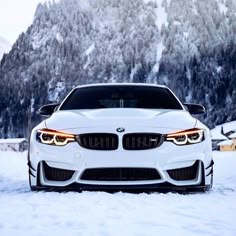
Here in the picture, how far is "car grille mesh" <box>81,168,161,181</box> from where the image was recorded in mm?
4785

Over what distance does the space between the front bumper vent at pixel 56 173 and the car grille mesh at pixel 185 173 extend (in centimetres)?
96

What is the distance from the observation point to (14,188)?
6.12m

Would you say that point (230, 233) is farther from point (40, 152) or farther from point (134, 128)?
point (40, 152)

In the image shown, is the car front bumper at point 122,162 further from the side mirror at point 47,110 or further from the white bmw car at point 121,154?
the side mirror at point 47,110

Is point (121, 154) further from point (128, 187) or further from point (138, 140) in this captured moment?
point (128, 187)

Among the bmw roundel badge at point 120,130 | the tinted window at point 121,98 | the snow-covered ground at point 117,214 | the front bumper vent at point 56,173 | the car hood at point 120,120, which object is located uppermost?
the tinted window at point 121,98

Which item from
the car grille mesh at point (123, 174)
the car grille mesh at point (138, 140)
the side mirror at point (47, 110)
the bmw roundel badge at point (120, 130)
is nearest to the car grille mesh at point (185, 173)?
the car grille mesh at point (123, 174)

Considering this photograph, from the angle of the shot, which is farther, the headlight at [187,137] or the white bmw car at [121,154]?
the headlight at [187,137]

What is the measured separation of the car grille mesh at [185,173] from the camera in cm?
481

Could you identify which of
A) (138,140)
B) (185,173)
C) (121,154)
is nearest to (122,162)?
(121,154)

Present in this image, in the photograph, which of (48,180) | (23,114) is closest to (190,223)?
(48,180)

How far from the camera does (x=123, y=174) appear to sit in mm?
4801

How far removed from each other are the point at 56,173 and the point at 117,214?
1218 mm

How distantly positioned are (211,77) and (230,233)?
518 ft
